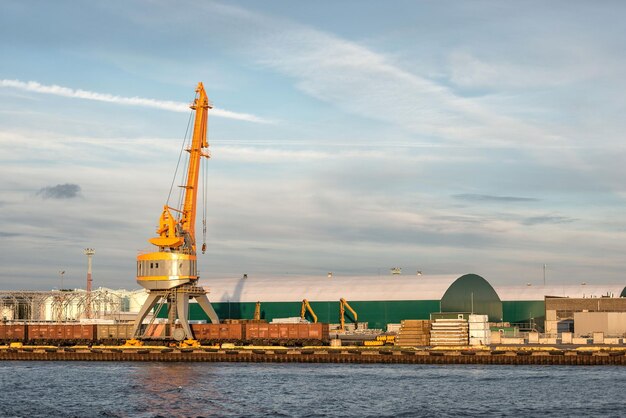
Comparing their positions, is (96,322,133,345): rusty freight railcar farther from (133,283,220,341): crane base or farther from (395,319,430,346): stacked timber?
(395,319,430,346): stacked timber

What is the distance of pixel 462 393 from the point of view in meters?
73.1

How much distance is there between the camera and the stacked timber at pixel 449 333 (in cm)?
10525

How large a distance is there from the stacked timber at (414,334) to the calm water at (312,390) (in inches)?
541

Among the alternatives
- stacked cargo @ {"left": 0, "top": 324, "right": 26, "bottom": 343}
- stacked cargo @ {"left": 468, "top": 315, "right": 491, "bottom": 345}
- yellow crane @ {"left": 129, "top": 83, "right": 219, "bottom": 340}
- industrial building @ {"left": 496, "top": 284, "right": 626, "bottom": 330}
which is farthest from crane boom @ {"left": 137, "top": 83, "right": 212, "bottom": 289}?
industrial building @ {"left": 496, "top": 284, "right": 626, "bottom": 330}

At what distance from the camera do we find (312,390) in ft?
252

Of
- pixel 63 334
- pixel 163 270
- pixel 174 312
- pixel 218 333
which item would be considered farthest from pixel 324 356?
pixel 63 334

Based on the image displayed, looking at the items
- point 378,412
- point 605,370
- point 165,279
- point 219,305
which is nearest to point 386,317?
point 219,305

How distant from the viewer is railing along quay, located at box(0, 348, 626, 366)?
92300 millimetres

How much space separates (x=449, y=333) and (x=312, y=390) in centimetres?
3257

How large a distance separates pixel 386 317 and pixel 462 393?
217ft

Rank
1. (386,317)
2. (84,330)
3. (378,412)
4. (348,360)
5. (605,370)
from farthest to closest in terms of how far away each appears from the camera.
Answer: (386,317)
(84,330)
(348,360)
(605,370)
(378,412)

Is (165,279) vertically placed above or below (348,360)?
above

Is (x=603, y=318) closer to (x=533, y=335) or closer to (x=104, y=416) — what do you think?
(x=533, y=335)

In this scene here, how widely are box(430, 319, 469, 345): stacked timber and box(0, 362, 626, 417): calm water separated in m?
11.5
